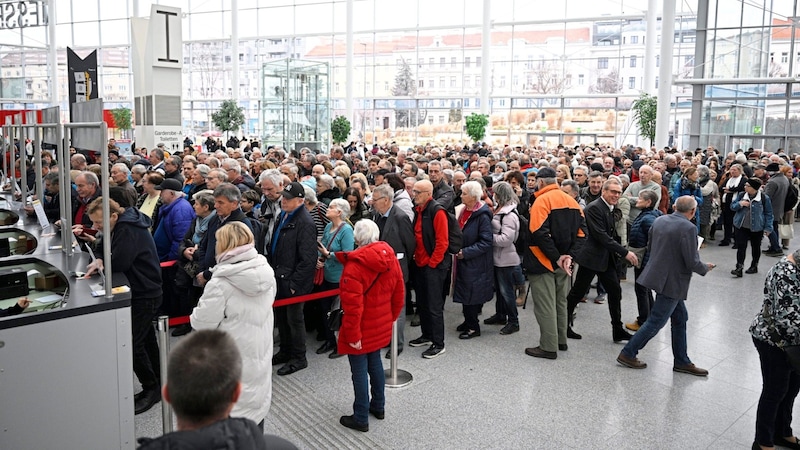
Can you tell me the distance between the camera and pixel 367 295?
4.38m

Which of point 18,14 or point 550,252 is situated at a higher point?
point 18,14

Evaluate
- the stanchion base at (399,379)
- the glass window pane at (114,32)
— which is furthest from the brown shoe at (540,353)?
the glass window pane at (114,32)

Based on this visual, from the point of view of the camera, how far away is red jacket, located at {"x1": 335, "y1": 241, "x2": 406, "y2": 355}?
425 centimetres

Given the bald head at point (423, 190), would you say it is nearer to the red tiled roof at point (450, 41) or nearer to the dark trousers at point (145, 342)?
the dark trousers at point (145, 342)

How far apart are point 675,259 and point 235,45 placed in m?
29.7

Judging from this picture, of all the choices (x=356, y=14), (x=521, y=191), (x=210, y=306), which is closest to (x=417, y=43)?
(x=356, y=14)

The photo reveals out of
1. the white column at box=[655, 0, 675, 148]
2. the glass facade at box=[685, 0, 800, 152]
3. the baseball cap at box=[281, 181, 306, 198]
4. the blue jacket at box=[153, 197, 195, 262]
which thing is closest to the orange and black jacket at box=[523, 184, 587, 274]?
the baseball cap at box=[281, 181, 306, 198]

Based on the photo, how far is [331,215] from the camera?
5637 millimetres

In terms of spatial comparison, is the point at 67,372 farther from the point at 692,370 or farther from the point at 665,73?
the point at 665,73

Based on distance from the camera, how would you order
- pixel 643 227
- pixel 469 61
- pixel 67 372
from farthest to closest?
pixel 469 61, pixel 643 227, pixel 67 372

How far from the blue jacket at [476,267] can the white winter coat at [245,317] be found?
306 cm

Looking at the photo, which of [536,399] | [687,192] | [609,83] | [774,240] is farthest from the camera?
[609,83]

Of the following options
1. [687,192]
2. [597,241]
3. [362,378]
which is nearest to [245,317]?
[362,378]

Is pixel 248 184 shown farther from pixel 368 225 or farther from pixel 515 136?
pixel 515 136
